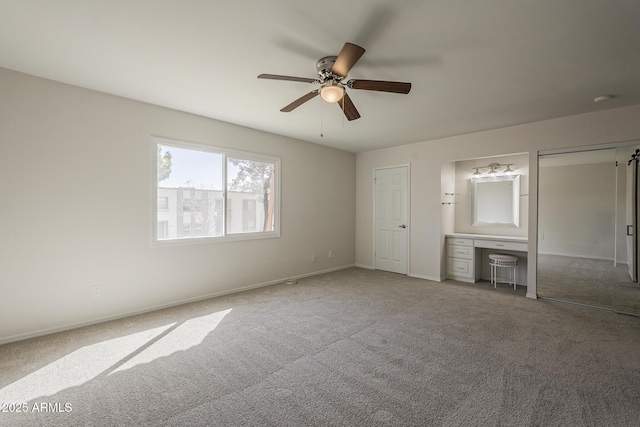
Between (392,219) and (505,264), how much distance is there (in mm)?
2103

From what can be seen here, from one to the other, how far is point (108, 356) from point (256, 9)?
3.07m

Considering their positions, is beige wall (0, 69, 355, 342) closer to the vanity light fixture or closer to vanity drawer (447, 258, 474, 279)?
vanity drawer (447, 258, 474, 279)

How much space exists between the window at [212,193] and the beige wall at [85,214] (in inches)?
5.7

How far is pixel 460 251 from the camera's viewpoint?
5.25 meters

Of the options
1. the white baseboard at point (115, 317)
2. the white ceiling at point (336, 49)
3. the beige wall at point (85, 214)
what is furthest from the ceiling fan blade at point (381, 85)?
the white baseboard at point (115, 317)

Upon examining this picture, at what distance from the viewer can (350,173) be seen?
646 cm

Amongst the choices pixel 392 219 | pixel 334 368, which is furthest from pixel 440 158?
pixel 334 368

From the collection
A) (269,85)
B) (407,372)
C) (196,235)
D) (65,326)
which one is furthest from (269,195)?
(407,372)

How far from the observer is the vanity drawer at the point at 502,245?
446 centimetres

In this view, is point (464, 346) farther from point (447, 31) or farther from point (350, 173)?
point (350, 173)

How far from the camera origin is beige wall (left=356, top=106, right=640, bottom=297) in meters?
3.77

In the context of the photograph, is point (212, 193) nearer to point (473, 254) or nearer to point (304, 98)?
point (304, 98)

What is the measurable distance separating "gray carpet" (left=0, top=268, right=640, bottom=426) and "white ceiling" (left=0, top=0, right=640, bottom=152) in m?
2.61

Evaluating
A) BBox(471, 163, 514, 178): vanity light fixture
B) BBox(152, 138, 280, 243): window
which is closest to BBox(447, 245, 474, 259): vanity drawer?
BBox(471, 163, 514, 178): vanity light fixture
